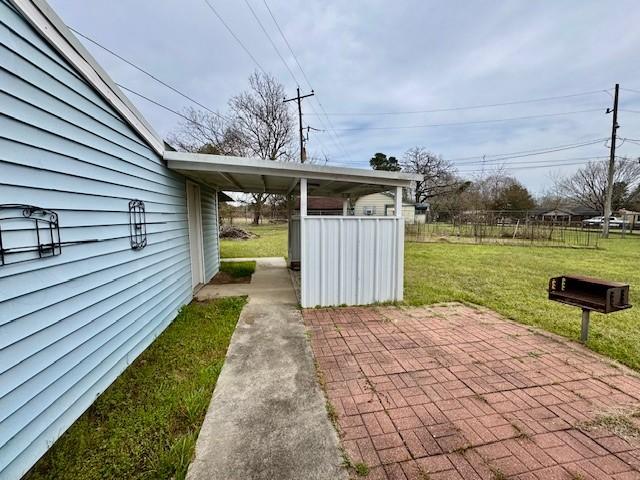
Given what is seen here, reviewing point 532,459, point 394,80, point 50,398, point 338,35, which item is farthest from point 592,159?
point 50,398

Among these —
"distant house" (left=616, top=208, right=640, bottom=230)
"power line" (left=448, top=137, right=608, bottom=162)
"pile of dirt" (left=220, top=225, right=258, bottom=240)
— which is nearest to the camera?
"distant house" (left=616, top=208, right=640, bottom=230)

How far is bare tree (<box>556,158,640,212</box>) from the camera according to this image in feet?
96.8

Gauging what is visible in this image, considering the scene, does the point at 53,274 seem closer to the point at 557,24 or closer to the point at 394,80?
the point at 557,24

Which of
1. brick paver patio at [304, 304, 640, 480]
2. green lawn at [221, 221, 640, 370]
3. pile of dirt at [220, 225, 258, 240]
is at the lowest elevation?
green lawn at [221, 221, 640, 370]

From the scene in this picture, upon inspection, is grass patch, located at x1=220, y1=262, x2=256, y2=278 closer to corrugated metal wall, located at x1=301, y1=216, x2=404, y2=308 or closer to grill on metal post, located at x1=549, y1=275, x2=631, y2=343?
corrugated metal wall, located at x1=301, y1=216, x2=404, y2=308

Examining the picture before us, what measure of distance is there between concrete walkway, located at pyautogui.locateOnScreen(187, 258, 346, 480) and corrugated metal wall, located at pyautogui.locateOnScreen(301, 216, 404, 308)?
3.56ft

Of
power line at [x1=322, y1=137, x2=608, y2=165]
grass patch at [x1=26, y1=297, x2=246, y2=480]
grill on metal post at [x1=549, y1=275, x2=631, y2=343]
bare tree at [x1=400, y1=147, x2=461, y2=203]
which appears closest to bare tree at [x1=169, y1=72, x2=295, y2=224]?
grass patch at [x1=26, y1=297, x2=246, y2=480]

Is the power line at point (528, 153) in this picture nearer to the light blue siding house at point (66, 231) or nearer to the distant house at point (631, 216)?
the distant house at point (631, 216)

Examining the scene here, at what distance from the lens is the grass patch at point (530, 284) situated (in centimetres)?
371

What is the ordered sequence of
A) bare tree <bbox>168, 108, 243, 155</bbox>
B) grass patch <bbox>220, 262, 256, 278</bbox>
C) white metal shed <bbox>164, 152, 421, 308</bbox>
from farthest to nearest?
bare tree <bbox>168, 108, 243, 155</bbox> < grass patch <bbox>220, 262, 256, 278</bbox> < white metal shed <bbox>164, 152, 421, 308</bbox>

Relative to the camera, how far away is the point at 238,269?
26.6ft

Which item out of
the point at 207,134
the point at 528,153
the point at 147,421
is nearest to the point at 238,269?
the point at 147,421

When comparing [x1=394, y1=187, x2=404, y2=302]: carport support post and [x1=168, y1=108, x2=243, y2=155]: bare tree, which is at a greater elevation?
[x1=168, y1=108, x2=243, y2=155]: bare tree

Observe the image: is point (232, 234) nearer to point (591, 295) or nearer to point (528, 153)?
point (591, 295)
